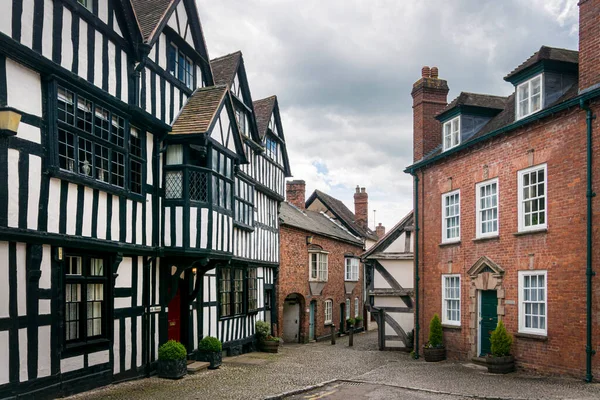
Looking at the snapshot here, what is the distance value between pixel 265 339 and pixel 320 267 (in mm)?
9779

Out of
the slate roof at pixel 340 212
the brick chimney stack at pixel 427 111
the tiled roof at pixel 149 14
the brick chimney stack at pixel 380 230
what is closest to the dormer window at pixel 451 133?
the brick chimney stack at pixel 427 111

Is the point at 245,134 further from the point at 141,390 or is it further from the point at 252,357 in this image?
the point at 141,390

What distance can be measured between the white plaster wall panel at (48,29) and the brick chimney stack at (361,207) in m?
35.2

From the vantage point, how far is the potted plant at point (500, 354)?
50.3 ft

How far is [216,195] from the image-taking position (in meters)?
14.9

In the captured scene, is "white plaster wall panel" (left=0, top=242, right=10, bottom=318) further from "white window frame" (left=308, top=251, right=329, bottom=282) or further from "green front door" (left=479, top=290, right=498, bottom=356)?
"white window frame" (left=308, top=251, right=329, bottom=282)

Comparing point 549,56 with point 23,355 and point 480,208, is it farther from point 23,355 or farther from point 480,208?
point 23,355

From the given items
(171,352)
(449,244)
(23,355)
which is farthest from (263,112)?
(23,355)

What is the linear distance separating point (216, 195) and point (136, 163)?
93.5 inches

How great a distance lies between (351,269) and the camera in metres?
37.3

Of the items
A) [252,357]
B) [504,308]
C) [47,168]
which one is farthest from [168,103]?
[504,308]

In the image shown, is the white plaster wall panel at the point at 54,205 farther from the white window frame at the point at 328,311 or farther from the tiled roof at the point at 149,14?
the white window frame at the point at 328,311

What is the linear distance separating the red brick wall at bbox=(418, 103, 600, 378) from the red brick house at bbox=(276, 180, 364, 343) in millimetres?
9659

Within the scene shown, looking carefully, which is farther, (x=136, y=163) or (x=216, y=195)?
(x=216, y=195)
